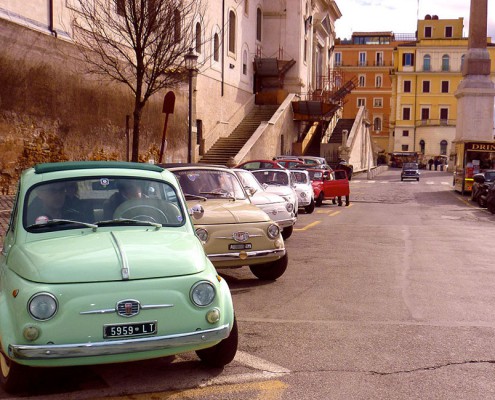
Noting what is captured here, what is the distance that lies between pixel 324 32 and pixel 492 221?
49.3 meters

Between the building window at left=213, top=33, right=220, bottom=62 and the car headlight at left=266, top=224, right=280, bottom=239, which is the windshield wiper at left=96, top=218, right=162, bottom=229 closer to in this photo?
the car headlight at left=266, top=224, right=280, bottom=239

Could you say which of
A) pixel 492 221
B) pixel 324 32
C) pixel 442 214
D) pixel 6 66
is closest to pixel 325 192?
pixel 442 214

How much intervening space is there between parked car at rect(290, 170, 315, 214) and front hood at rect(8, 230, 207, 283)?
55.1ft

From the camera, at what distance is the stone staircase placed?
40.7m

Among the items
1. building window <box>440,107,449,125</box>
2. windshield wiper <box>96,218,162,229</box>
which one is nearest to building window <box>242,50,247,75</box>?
windshield wiper <box>96,218,162,229</box>

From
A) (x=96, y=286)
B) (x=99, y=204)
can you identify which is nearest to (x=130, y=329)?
(x=96, y=286)

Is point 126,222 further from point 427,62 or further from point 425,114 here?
point 427,62

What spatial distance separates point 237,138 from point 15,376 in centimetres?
3995

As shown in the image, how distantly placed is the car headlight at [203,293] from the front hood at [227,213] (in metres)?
3.75

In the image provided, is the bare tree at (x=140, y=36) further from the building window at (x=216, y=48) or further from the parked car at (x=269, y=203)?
the building window at (x=216, y=48)

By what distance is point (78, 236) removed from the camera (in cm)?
588

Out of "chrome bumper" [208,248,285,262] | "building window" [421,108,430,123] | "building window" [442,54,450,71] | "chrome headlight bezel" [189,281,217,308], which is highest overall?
"building window" [442,54,450,71]

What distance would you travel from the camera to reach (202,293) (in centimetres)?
545

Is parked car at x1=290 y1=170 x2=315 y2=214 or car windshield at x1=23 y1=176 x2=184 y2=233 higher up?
car windshield at x1=23 y1=176 x2=184 y2=233
